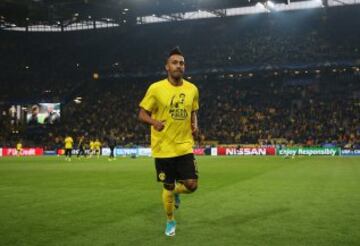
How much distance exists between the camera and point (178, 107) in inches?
308

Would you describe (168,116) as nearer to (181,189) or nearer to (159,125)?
(159,125)

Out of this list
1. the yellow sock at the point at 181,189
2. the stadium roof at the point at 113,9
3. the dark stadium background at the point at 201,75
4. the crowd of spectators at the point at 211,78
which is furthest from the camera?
the crowd of spectators at the point at 211,78

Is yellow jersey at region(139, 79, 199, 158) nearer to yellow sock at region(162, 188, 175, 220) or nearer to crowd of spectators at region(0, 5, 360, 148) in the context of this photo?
yellow sock at region(162, 188, 175, 220)

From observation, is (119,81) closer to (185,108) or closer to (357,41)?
(357,41)

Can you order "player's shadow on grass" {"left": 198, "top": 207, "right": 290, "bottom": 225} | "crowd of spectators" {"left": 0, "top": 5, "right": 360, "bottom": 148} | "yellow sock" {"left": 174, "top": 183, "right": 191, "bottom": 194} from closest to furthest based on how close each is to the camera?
"yellow sock" {"left": 174, "top": 183, "right": 191, "bottom": 194}
"player's shadow on grass" {"left": 198, "top": 207, "right": 290, "bottom": 225}
"crowd of spectators" {"left": 0, "top": 5, "right": 360, "bottom": 148}

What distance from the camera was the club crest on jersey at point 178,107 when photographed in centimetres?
780

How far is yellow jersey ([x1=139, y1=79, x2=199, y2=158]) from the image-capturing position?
776cm

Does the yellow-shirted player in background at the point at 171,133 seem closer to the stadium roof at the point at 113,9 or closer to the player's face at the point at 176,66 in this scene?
the player's face at the point at 176,66

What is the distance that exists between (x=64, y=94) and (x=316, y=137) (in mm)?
30232

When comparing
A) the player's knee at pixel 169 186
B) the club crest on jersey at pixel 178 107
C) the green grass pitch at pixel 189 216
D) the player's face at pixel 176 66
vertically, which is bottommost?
the green grass pitch at pixel 189 216

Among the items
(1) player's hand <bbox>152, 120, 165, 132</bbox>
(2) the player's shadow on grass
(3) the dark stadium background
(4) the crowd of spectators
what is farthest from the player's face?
(4) the crowd of spectators

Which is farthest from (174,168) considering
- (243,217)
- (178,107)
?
(243,217)

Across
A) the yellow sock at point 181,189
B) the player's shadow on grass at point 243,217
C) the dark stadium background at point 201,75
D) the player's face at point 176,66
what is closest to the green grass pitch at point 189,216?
the player's shadow on grass at point 243,217

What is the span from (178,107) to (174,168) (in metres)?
0.93
